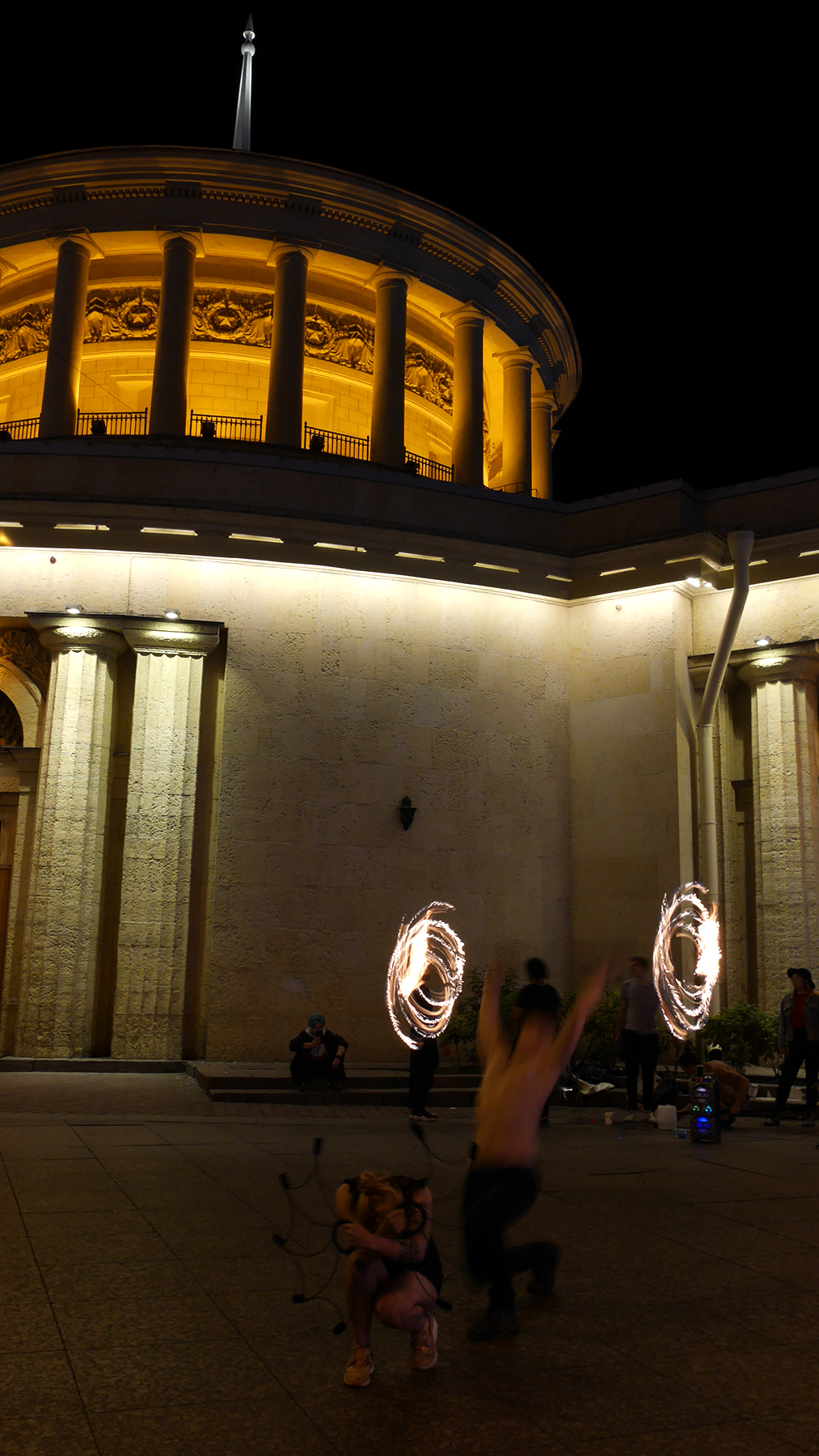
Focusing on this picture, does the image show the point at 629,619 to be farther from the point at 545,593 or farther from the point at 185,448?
the point at 185,448

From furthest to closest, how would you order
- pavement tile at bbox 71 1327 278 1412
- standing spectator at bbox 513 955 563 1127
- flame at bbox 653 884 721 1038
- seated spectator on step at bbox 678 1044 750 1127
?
flame at bbox 653 884 721 1038, seated spectator on step at bbox 678 1044 750 1127, standing spectator at bbox 513 955 563 1127, pavement tile at bbox 71 1327 278 1412

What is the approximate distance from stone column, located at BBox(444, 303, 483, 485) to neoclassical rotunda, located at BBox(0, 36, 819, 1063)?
704 cm

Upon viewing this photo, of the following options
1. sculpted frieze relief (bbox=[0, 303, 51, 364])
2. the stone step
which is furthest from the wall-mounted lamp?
sculpted frieze relief (bbox=[0, 303, 51, 364])

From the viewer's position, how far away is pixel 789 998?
14.2 metres

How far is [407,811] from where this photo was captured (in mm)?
18469

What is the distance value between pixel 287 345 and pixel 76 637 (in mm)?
10288

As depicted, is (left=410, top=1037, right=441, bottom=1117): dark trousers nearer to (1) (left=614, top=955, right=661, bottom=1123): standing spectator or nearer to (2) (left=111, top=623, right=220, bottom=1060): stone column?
(1) (left=614, top=955, right=661, bottom=1123): standing spectator

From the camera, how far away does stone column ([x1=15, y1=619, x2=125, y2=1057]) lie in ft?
55.7

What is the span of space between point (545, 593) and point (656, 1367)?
1594cm

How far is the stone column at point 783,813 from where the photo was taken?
18.1 m

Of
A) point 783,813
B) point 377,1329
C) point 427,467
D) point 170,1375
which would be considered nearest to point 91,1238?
point 377,1329

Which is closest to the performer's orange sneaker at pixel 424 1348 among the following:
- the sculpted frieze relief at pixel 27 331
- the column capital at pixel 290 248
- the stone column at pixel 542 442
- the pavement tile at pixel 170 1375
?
the pavement tile at pixel 170 1375

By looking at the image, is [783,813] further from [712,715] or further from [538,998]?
[538,998]

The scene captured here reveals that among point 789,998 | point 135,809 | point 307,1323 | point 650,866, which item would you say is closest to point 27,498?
point 135,809
